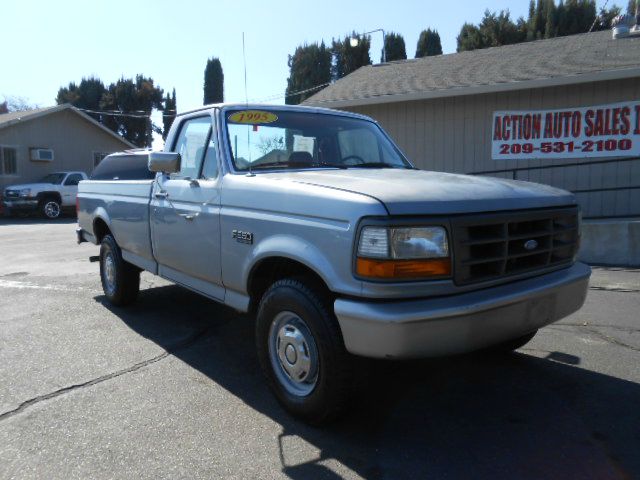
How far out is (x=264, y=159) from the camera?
13.0 feet

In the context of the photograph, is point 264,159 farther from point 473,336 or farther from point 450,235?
point 473,336

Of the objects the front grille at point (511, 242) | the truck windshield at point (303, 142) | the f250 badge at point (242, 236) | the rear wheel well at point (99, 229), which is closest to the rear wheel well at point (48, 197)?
the rear wheel well at point (99, 229)

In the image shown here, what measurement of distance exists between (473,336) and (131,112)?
50.1 meters

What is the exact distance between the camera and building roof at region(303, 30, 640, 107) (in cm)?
965

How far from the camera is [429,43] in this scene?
46.8 meters

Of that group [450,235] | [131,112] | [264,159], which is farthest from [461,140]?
[131,112]

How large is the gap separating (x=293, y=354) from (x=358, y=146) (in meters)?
1.99

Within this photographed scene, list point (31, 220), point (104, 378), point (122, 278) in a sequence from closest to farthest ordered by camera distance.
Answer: point (104, 378)
point (122, 278)
point (31, 220)

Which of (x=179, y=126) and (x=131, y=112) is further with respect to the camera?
(x=131, y=112)

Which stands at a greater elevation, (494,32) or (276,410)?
(494,32)

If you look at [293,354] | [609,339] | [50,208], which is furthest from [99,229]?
[50,208]

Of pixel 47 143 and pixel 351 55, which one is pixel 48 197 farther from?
pixel 351 55

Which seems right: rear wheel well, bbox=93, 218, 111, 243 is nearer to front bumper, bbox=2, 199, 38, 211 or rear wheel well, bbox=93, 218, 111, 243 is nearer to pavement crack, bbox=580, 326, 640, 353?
pavement crack, bbox=580, 326, 640, 353

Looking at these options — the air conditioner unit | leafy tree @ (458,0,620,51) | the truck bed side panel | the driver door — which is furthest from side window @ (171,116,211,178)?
leafy tree @ (458,0,620,51)
